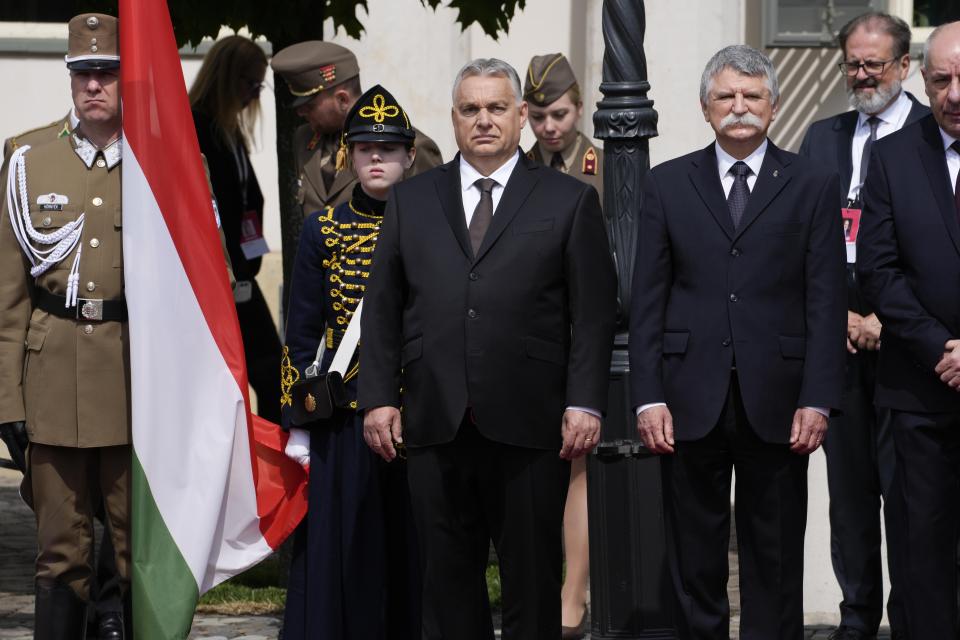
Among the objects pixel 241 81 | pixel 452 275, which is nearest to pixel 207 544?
pixel 452 275

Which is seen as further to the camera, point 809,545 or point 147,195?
point 809,545

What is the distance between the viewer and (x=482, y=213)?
611 centimetres

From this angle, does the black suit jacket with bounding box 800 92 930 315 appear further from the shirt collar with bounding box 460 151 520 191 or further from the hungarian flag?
the hungarian flag

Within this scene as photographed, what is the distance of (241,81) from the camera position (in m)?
9.15

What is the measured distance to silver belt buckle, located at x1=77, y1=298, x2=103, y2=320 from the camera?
6598mm

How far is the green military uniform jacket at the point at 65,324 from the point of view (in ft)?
21.6

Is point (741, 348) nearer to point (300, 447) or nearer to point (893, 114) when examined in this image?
point (300, 447)

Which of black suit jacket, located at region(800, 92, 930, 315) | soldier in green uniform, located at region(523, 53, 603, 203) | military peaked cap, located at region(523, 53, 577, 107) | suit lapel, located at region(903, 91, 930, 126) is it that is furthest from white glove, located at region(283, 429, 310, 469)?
suit lapel, located at region(903, 91, 930, 126)

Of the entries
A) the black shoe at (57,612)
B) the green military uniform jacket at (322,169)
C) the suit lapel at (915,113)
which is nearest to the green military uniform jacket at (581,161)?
the green military uniform jacket at (322,169)

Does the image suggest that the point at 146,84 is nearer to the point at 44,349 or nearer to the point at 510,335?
the point at 44,349

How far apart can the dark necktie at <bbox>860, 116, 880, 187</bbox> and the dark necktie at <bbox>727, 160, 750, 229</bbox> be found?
1.35 m

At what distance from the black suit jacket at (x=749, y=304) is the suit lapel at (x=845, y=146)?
1.30 meters

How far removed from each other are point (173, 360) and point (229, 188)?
2.81 m

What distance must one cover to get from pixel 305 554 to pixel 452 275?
1.31 m
